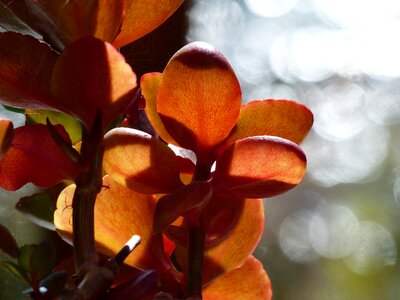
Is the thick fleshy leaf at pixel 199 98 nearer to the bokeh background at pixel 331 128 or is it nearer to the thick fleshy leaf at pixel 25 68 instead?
the thick fleshy leaf at pixel 25 68

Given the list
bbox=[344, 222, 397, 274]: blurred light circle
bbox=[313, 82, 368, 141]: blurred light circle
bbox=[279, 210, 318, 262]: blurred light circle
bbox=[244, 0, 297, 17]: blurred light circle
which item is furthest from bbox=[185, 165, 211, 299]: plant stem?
bbox=[313, 82, 368, 141]: blurred light circle

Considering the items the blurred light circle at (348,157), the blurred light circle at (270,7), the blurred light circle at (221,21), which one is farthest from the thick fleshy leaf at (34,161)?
the blurred light circle at (270,7)

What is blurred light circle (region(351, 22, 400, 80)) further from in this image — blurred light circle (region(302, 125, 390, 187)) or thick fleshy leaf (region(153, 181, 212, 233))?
thick fleshy leaf (region(153, 181, 212, 233))

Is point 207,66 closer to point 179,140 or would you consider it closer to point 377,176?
point 179,140

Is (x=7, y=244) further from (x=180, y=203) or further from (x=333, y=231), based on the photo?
(x=333, y=231)

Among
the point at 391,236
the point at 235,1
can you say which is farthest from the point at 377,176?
the point at 235,1

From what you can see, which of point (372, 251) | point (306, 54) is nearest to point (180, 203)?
point (372, 251)
